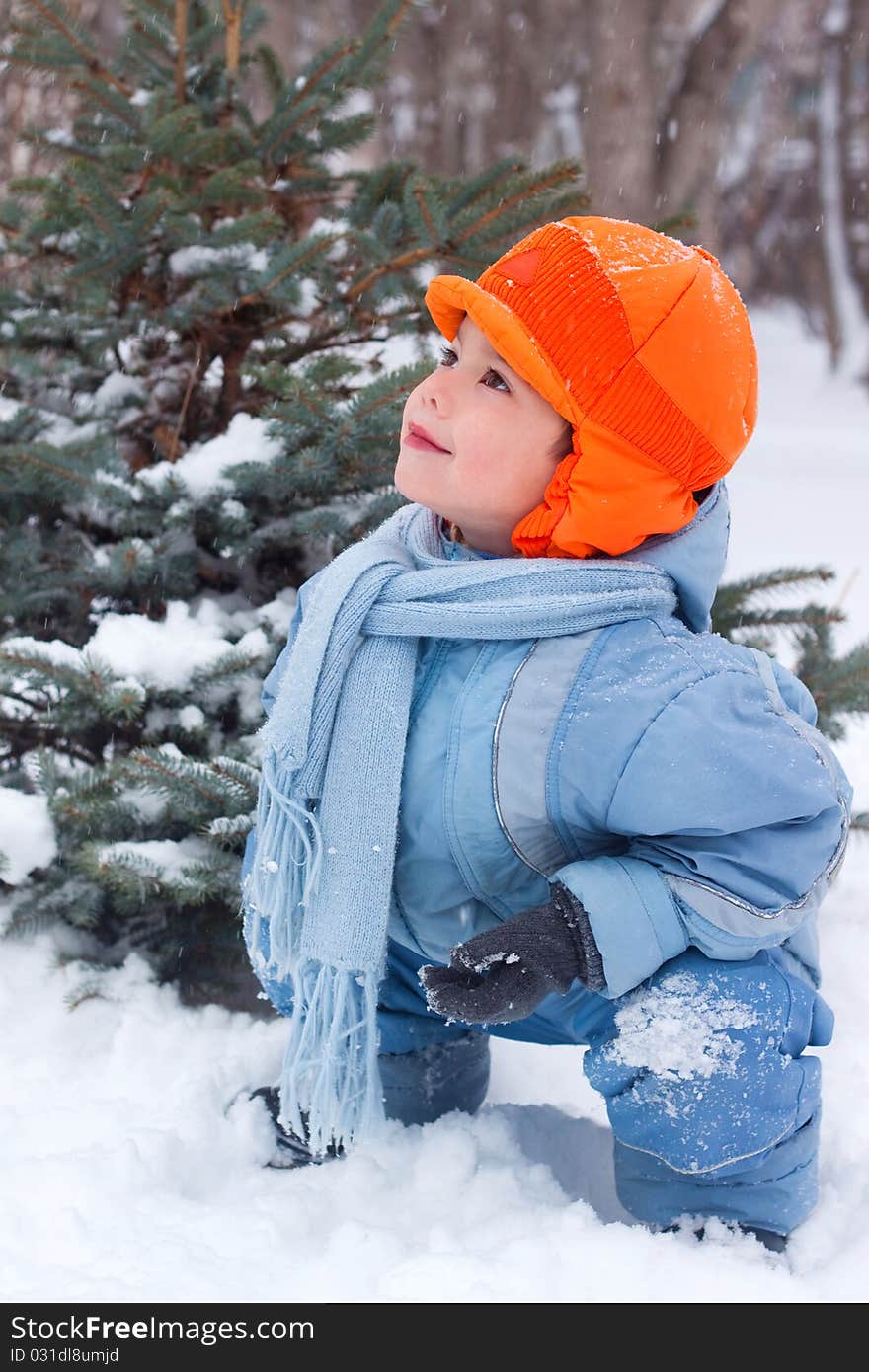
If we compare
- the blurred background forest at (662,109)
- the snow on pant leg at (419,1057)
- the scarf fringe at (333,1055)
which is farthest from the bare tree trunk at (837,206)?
the scarf fringe at (333,1055)

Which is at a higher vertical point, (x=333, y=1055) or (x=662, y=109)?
(x=662, y=109)

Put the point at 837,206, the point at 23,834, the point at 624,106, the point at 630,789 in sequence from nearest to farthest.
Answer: the point at 630,789, the point at 23,834, the point at 624,106, the point at 837,206

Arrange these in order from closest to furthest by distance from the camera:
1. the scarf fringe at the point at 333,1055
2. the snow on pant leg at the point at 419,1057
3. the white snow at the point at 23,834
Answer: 1. the scarf fringe at the point at 333,1055
2. the snow on pant leg at the point at 419,1057
3. the white snow at the point at 23,834

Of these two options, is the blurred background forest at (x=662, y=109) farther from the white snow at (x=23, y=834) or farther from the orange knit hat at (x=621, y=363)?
the white snow at (x=23, y=834)

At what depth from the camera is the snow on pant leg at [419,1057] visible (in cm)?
190

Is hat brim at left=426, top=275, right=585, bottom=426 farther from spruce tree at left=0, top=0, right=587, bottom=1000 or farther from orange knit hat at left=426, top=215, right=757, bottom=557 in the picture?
spruce tree at left=0, top=0, right=587, bottom=1000

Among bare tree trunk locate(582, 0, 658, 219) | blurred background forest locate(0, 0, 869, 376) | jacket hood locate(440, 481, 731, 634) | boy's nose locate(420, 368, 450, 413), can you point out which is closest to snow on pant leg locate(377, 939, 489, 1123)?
jacket hood locate(440, 481, 731, 634)

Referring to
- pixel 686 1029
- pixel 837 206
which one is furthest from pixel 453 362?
pixel 837 206

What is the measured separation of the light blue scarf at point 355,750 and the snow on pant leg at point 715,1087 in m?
0.37

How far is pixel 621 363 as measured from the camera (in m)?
1.52

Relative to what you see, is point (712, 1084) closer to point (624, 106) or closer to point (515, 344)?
point (515, 344)

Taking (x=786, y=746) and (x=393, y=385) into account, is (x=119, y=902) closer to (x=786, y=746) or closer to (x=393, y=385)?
(x=393, y=385)

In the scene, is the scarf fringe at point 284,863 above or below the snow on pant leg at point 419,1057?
above

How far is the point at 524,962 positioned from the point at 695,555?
24.9 inches
